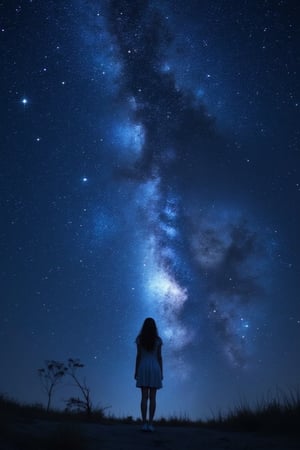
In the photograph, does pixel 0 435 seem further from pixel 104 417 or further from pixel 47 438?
pixel 104 417

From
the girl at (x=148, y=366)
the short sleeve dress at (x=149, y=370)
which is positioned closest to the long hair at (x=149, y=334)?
the girl at (x=148, y=366)

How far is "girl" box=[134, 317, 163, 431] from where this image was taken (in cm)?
702

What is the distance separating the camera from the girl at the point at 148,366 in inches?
276

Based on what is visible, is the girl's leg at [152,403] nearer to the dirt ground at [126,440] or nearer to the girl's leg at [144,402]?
the girl's leg at [144,402]

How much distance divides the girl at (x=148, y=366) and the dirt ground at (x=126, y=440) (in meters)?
0.50

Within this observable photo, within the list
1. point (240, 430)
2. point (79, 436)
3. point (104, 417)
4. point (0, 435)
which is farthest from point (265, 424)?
point (104, 417)

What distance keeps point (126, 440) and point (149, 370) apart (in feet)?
4.37

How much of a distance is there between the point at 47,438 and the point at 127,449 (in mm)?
1157

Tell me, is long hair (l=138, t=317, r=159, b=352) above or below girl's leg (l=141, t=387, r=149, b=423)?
above

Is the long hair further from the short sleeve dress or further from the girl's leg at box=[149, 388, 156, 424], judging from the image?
the girl's leg at box=[149, 388, 156, 424]

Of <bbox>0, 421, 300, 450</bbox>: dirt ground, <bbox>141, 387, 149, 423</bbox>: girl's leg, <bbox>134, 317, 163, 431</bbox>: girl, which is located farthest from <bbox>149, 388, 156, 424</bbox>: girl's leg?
<bbox>0, 421, 300, 450</bbox>: dirt ground

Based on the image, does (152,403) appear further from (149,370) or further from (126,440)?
(126,440)

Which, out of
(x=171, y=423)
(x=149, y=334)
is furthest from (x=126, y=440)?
(x=171, y=423)

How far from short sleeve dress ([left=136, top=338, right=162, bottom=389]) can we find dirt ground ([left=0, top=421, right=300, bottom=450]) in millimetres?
850
